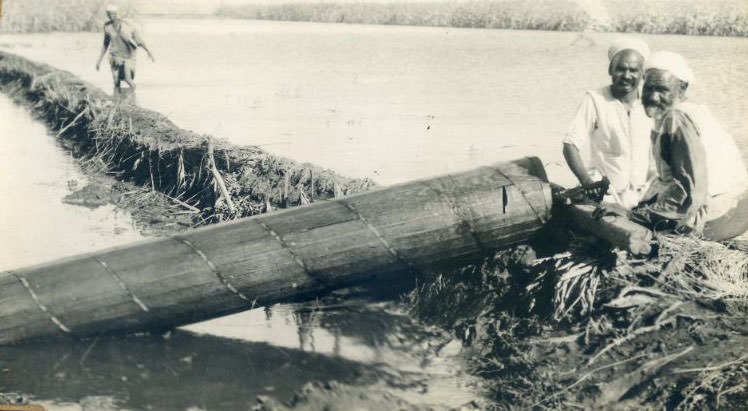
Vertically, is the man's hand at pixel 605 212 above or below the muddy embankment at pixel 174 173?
above

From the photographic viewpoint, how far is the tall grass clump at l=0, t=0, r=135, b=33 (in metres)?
22.1

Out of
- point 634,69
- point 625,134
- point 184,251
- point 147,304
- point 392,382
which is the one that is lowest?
point 392,382

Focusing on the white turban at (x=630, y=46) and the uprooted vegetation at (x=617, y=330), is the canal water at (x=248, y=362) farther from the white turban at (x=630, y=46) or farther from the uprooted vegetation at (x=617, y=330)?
the white turban at (x=630, y=46)

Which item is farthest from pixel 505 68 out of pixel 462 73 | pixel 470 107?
pixel 470 107

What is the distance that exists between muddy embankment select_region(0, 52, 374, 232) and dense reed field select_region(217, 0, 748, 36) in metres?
5.94

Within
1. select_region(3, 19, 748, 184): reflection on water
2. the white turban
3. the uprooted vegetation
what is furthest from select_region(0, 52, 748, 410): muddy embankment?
select_region(3, 19, 748, 184): reflection on water

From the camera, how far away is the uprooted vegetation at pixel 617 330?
Answer: 11.0 feet

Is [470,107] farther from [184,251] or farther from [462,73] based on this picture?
[184,251]

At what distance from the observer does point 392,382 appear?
4.05 meters

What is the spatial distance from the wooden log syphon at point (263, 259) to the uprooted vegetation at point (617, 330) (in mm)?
491

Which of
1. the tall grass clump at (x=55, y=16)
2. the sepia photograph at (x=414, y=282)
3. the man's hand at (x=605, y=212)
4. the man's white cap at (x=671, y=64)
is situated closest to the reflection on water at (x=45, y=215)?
the sepia photograph at (x=414, y=282)

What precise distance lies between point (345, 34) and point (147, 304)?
20.7 m

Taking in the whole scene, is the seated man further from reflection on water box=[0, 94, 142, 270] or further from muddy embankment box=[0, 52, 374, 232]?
reflection on water box=[0, 94, 142, 270]

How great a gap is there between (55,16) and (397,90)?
47.8ft
